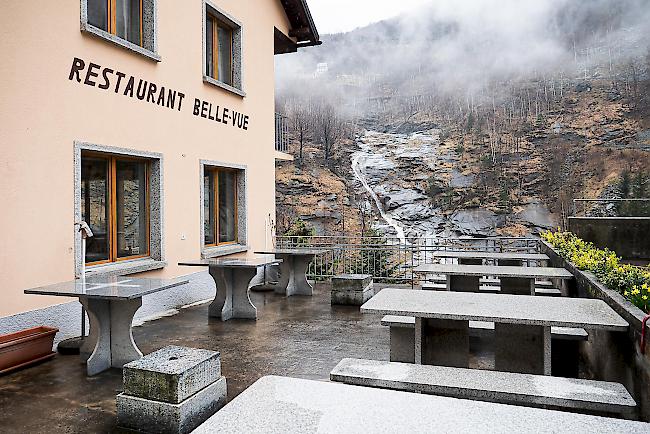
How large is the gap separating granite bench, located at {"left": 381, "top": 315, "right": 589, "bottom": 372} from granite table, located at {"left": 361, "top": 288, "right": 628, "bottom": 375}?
143 mm

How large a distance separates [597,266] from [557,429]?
390 centimetres

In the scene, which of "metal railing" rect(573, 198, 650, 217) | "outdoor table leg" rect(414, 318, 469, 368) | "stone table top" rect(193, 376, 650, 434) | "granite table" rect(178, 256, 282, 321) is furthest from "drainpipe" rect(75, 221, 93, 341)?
"metal railing" rect(573, 198, 650, 217)

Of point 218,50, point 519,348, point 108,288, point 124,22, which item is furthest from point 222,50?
point 519,348

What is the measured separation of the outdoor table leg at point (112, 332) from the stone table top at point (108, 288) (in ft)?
0.49

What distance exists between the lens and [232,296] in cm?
657

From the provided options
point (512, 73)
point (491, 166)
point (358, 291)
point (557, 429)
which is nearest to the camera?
point (557, 429)

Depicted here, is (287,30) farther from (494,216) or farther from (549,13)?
(549,13)

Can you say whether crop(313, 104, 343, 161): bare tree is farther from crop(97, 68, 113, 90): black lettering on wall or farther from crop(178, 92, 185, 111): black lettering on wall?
crop(97, 68, 113, 90): black lettering on wall

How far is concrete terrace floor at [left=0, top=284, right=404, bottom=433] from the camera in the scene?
11.3ft

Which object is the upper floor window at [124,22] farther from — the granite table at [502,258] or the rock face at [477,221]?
the rock face at [477,221]

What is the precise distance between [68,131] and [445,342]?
14.5ft

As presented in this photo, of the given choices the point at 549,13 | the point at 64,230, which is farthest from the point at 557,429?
the point at 549,13

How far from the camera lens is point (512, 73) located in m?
33.9

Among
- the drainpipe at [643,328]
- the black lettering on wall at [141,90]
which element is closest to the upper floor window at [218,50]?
the black lettering on wall at [141,90]
